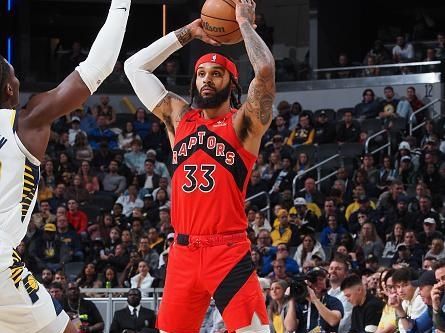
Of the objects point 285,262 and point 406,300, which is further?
point 285,262

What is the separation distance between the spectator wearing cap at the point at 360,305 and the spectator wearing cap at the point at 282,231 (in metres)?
5.89

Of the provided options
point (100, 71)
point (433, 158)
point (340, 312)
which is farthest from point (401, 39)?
point (100, 71)

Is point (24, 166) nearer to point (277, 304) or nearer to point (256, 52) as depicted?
point (256, 52)

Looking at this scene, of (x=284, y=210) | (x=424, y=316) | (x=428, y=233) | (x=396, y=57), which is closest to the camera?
(x=424, y=316)

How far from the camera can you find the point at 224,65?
6797 millimetres

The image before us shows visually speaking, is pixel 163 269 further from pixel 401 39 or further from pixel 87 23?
pixel 87 23

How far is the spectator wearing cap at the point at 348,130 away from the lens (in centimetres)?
2002

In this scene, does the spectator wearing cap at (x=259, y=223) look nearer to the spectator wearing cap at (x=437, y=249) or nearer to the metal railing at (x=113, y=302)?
the metal railing at (x=113, y=302)

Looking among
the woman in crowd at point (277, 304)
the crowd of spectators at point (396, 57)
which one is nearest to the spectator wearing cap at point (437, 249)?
the woman in crowd at point (277, 304)

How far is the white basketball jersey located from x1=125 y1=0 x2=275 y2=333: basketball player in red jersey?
62.8 inches

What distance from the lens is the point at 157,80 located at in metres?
7.12

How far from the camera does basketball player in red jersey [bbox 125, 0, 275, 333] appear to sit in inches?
251

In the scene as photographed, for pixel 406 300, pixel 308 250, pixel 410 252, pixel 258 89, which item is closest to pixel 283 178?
pixel 308 250

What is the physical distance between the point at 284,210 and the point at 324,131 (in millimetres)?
3764
